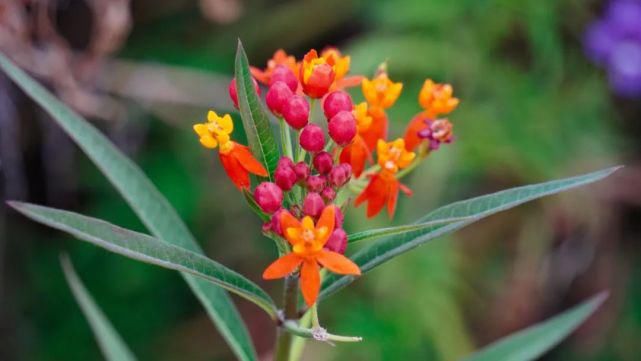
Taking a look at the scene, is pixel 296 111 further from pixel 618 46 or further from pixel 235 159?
pixel 618 46

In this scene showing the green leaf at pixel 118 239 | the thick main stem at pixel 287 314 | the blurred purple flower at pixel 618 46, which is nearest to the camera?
the green leaf at pixel 118 239

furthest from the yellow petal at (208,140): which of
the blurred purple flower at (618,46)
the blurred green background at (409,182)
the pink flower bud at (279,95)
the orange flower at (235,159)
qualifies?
the blurred purple flower at (618,46)

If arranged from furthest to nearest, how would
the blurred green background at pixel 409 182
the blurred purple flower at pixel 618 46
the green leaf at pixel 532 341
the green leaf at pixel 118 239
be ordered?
the blurred purple flower at pixel 618 46 → the blurred green background at pixel 409 182 → the green leaf at pixel 532 341 → the green leaf at pixel 118 239

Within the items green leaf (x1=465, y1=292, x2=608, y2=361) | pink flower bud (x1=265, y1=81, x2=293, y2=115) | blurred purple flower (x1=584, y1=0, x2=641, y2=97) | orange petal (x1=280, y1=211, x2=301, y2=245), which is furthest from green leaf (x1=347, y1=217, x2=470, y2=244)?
blurred purple flower (x1=584, y1=0, x2=641, y2=97)

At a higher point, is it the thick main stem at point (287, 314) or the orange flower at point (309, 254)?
the orange flower at point (309, 254)

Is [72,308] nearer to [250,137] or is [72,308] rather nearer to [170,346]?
[170,346]

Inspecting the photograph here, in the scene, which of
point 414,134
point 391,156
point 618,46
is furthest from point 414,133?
point 618,46

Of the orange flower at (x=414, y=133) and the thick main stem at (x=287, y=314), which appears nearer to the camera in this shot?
the thick main stem at (x=287, y=314)

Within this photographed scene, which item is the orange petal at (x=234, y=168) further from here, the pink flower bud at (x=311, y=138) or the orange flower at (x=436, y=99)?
the orange flower at (x=436, y=99)
